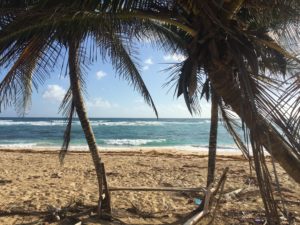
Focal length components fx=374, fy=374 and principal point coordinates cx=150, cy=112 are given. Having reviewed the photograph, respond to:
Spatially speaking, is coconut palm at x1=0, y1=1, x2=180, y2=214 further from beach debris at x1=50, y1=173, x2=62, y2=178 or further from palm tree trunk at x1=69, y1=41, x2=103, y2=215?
beach debris at x1=50, y1=173, x2=62, y2=178

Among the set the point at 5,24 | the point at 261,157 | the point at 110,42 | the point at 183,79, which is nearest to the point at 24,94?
the point at 110,42

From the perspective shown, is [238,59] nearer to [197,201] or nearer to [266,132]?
[266,132]

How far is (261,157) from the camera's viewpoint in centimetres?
299

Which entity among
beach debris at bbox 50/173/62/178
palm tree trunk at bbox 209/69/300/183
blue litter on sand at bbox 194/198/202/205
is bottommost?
beach debris at bbox 50/173/62/178

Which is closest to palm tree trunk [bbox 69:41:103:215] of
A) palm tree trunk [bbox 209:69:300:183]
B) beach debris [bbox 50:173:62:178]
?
palm tree trunk [bbox 209:69:300:183]

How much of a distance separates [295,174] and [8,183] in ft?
24.7

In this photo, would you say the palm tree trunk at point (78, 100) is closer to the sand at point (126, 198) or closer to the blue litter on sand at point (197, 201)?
the sand at point (126, 198)

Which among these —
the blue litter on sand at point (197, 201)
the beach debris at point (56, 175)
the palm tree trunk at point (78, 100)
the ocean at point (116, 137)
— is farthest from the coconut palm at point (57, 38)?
the ocean at point (116, 137)

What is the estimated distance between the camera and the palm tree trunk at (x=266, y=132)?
3.05 meters

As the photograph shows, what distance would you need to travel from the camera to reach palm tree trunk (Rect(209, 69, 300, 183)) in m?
3.05

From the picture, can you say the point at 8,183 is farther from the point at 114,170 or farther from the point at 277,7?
the point at 277,7

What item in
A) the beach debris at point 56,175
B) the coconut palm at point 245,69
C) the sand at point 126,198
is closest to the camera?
the coconut palm at point 245,69

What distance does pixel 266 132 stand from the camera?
307 centimetres

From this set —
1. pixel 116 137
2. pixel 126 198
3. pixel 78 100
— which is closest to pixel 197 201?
pixel 126 198
